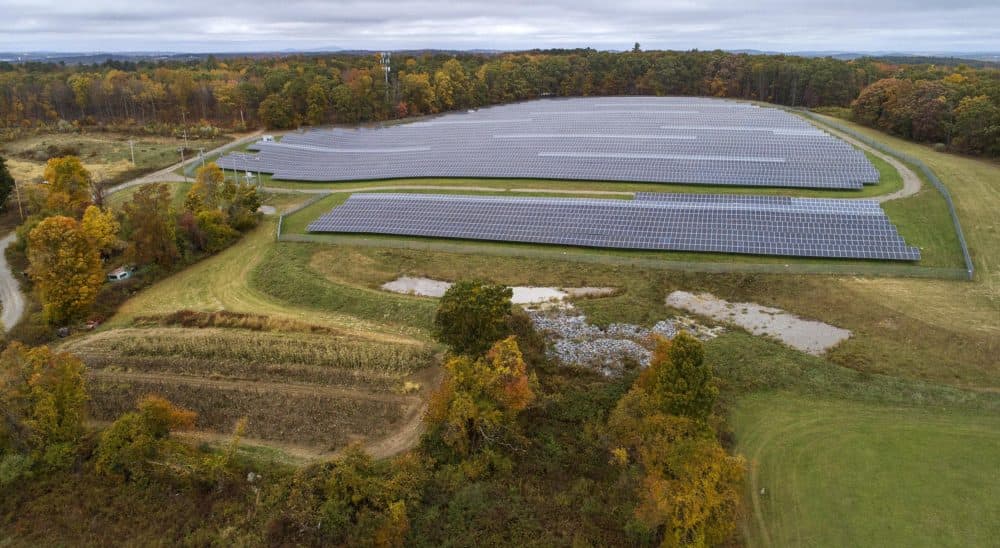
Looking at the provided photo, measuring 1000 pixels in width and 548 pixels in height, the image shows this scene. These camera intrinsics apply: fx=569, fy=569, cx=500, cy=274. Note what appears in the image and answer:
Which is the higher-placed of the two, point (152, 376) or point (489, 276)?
point (489, 276)

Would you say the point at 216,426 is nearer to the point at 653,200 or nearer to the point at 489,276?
the point at 489,276

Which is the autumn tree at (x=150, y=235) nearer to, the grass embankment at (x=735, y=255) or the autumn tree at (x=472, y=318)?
the grass embankment at (x=735, y=255)

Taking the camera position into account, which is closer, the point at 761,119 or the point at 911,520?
the point at 911,520

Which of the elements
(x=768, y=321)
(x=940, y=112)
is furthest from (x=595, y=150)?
(x=940, y=112)


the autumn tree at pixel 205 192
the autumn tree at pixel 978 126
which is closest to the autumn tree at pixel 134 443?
the autumn tree at pixel 205 192

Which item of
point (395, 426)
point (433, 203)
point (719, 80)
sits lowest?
point (395, 426)

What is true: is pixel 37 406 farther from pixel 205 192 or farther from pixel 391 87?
pixel 391 87

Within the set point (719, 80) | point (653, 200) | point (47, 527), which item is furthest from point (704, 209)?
point (719, 80)
